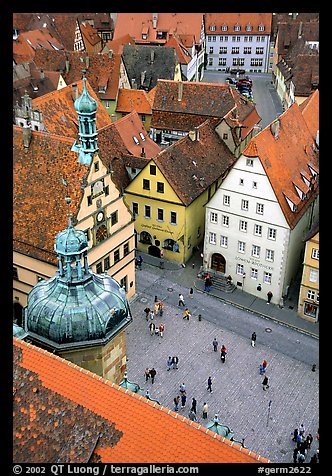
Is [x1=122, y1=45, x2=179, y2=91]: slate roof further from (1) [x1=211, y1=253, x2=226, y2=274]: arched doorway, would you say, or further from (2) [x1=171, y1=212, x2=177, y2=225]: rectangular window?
(1) [x1=211, y1=253, x2=226, y2=274]: arched doorway

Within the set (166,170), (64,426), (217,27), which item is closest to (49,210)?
(166,170)

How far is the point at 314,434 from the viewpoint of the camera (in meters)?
35.7

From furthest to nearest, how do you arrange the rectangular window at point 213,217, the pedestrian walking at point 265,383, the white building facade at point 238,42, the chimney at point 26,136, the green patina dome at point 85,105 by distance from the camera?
1. the white building facade at point 238,42
2. the rectangular window at point 213,217
3. the chimney at point 26,136
4. the pedestrian walking at point 265,383
5. the green patina dome at point 85,105

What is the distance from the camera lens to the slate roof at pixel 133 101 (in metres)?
70.7

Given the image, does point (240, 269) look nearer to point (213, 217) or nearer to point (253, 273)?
point (253, 273)

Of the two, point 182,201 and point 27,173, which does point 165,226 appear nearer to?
point 182,201

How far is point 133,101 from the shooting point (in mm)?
71875

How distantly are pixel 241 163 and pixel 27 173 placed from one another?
15412 mm

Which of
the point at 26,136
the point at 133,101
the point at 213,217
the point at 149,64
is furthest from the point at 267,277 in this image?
the point at 149,64

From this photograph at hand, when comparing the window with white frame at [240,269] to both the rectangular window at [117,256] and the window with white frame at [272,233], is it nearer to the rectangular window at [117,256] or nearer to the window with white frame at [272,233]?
the window with white frame at [272,233]

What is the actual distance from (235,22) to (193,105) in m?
55.0

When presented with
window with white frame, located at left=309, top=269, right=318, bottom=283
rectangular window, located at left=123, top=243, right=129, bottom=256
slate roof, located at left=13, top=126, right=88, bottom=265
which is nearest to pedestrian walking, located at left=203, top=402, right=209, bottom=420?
slate roof, located at left=13, top=126, right=88, bottom=265

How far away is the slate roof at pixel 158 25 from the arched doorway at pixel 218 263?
63.8 meters

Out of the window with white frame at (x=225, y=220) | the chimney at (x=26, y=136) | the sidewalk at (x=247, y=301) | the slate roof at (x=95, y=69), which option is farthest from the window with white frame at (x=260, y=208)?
the slate roof at (x=95, y=69)
